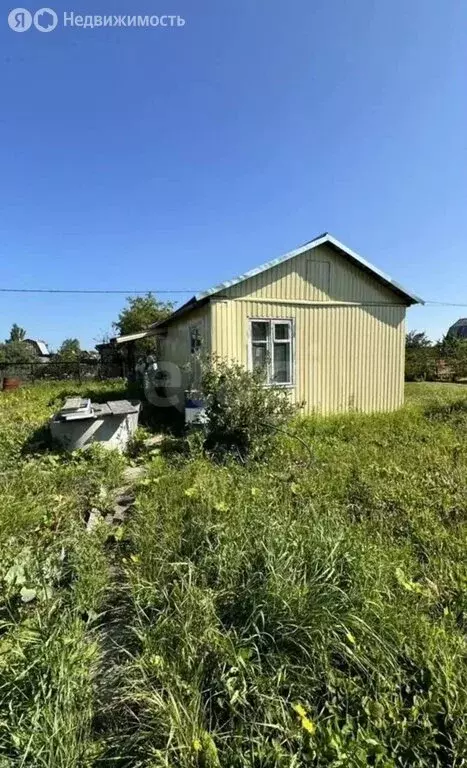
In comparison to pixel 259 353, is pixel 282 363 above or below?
below

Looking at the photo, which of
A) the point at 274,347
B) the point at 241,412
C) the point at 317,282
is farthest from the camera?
the point at 317,282

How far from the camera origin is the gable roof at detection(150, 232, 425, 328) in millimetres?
8062

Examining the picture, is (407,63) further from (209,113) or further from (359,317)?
(359,317)

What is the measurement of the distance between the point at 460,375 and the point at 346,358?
48.5 ft

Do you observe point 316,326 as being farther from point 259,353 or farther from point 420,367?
point 420,367

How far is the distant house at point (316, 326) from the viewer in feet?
27.6

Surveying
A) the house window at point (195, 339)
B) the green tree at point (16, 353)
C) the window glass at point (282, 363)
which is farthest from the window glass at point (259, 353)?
the green tree at point (16, 353)

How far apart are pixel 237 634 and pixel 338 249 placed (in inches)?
351

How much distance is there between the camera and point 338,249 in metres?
9.14

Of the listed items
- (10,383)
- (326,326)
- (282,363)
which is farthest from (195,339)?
(10,383)

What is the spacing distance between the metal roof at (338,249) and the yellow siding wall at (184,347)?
0.62 metres

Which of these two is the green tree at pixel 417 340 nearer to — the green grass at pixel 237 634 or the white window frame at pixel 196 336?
the white window frame at pixel 196 336

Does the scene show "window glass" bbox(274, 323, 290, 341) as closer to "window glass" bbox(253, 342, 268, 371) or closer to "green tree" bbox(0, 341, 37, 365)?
"window glass" bbox(253, 342, 268, 371)

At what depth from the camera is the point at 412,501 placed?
3.99m
